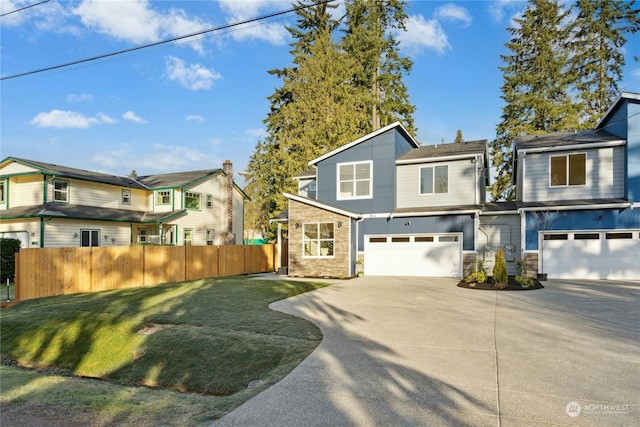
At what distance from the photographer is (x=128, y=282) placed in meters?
14.9

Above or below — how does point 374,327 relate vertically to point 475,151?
below

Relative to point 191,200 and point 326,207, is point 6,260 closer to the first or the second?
point 191,200

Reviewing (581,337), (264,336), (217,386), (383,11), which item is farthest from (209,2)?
(383,11)

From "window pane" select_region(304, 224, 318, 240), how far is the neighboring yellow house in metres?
11.7

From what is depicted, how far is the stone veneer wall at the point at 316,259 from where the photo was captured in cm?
1698

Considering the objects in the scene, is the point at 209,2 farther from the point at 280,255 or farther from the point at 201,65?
the point at 280,255

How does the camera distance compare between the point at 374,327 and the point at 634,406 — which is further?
the point at 374,327

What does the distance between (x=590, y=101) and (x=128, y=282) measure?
33517 millimetres

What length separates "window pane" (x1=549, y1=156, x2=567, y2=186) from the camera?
16.5m

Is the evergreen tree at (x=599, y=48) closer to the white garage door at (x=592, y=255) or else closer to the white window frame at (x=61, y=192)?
the white garage door at (x=592, y=255)

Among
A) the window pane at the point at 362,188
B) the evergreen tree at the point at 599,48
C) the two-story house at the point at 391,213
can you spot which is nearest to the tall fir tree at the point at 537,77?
the evergreen tree at the point at 599,48

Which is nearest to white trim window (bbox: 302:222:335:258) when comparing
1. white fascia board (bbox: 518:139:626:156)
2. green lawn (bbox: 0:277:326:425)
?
green lawn (bbox: 0:277:326:425)

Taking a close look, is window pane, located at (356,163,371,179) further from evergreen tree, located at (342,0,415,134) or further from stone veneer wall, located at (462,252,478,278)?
evergreen tree, located at (342,0,415,134)

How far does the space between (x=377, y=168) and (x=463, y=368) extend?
13.8 m
